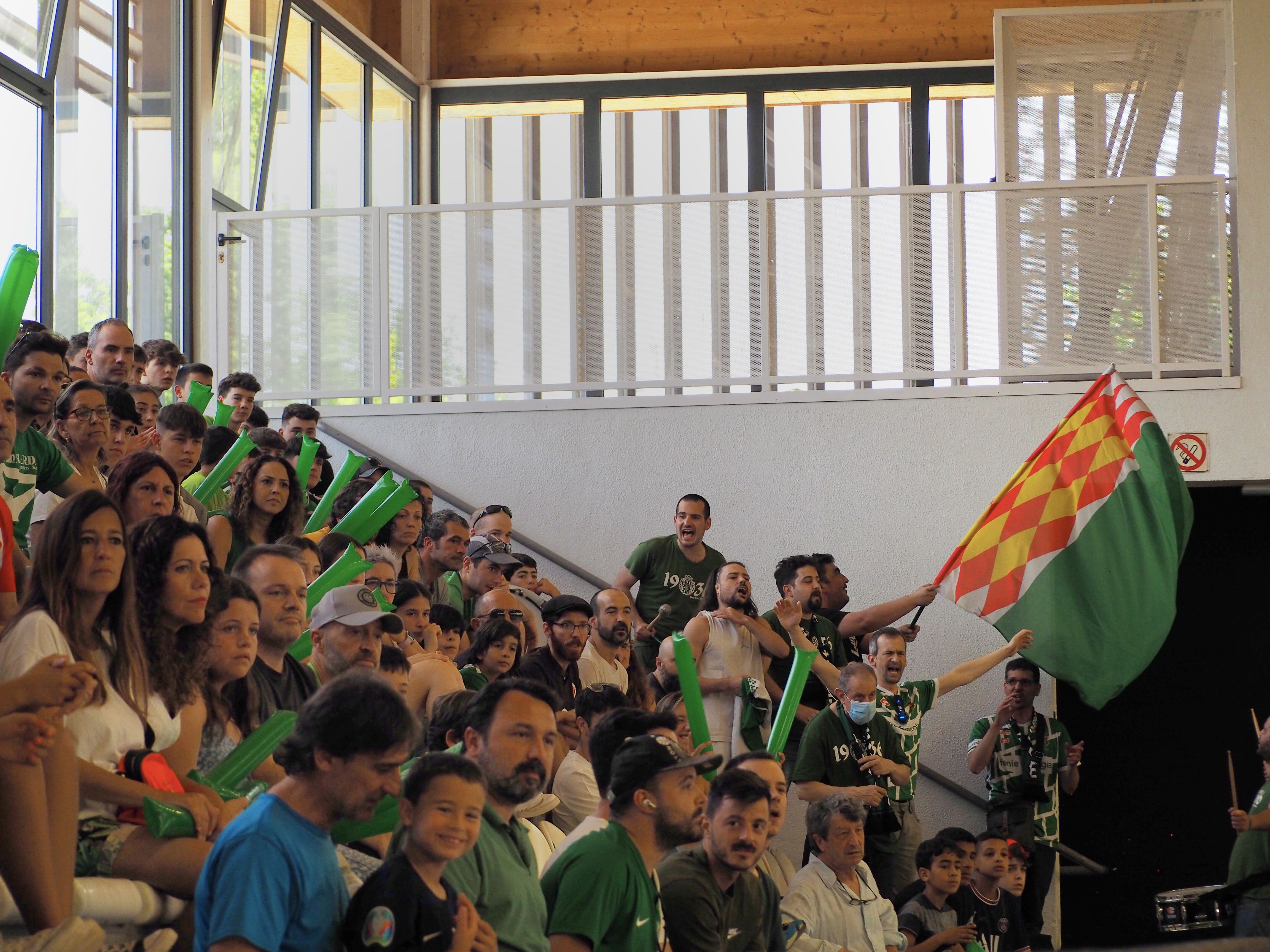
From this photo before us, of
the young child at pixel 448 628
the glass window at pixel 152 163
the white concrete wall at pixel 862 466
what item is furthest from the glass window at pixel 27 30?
the young child at pixel 448 628

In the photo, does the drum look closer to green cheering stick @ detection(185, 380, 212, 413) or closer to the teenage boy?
the teenage boy

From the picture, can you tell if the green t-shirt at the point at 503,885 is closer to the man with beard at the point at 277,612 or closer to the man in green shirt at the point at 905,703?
the man with beard at the point at 277,612

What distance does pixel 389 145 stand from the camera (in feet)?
37.9

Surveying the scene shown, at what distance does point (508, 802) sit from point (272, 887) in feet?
2.77

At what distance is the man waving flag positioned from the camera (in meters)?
6.39

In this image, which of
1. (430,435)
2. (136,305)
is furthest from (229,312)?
(430,435)

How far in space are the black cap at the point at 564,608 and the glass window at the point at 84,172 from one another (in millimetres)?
3234

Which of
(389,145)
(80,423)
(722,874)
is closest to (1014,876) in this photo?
(722,874)

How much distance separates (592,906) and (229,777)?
2.50ft

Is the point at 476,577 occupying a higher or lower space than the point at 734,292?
lower

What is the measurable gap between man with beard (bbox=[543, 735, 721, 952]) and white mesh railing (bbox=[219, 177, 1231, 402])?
5.40 meters

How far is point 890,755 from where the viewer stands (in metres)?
6.44

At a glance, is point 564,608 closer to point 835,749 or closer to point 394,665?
point 835,749

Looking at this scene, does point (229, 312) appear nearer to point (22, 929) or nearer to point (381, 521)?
point (381, 521)
